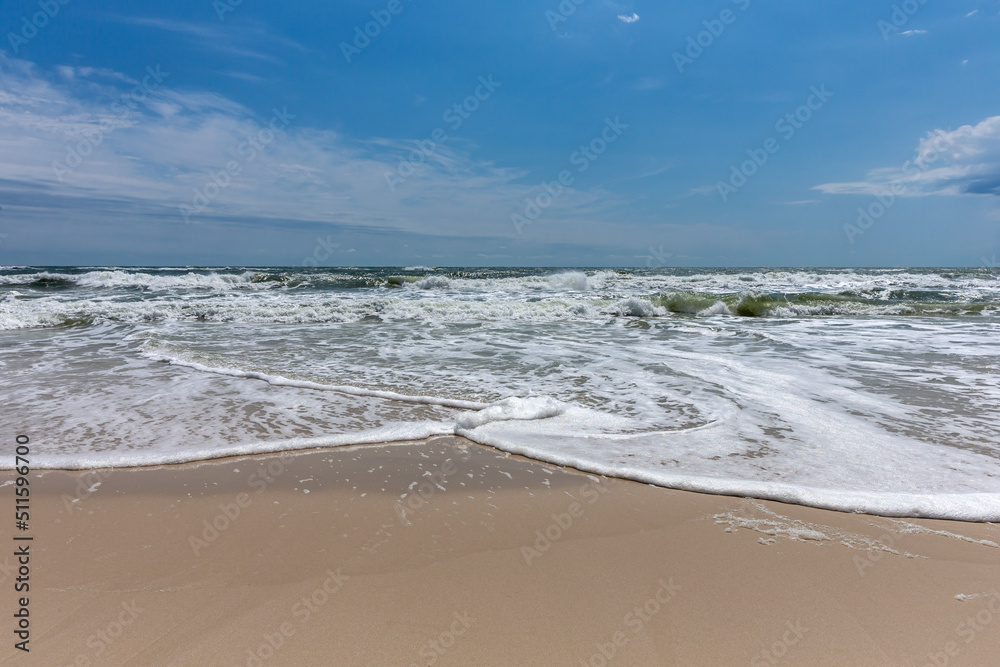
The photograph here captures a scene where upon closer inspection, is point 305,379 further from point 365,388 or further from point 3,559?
point 3,559

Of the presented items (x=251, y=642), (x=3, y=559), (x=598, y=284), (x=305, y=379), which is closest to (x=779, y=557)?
(x=251, y=642)

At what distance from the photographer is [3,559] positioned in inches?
82.7

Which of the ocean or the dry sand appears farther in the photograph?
the ocean

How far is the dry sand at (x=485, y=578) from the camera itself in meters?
1.59

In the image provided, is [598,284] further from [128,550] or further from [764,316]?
[128,550]

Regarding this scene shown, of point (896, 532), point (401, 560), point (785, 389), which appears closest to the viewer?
point (401, 560)

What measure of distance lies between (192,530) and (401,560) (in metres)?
1.05

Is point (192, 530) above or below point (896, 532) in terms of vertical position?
below

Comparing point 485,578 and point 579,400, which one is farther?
point 579,400

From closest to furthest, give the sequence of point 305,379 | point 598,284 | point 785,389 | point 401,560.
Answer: point 401,560
point 785,389
point 305,379
point 598,284

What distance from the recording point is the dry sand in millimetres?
1587

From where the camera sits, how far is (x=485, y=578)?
6.40 feet

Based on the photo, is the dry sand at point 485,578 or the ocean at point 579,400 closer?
the dry sand at point 485,578

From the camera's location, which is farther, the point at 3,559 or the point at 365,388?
the point at 365,388
